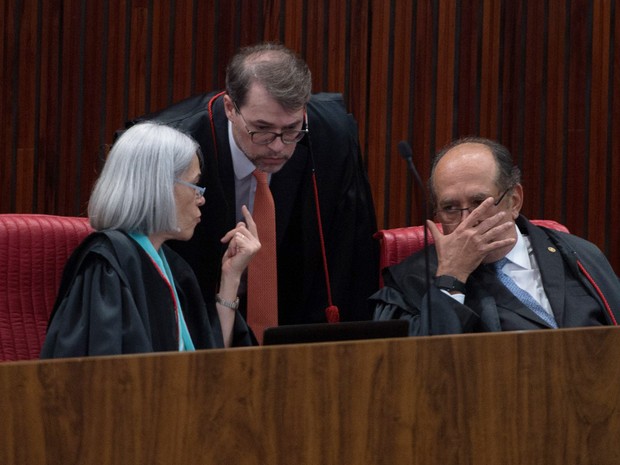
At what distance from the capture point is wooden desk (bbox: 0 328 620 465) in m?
1.30

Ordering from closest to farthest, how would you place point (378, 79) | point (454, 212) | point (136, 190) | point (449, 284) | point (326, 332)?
point (326, 332), point (136, 190), point (449, 284), point (454, 212), point (378, 79)

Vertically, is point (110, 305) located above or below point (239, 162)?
below

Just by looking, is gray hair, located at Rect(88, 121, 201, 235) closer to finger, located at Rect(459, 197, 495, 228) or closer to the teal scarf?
the teal scarf

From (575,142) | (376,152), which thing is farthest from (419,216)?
(575,142)

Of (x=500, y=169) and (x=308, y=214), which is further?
(x=308, y=214)

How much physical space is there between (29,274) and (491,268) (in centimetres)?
Result: 105

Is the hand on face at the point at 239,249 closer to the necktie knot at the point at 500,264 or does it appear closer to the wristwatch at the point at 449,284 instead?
the wristwatch at the point at 449,284

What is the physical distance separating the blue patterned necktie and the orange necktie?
1.75 ft

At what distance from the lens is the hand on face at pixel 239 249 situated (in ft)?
7.70

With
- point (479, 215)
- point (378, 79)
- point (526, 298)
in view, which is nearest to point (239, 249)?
point (479, 215)

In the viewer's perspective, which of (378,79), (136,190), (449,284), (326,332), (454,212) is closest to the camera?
(326,332)

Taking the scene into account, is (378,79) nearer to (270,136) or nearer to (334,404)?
(270,136)

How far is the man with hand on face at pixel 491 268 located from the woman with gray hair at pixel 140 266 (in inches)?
16.0

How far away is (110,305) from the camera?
200 cm
